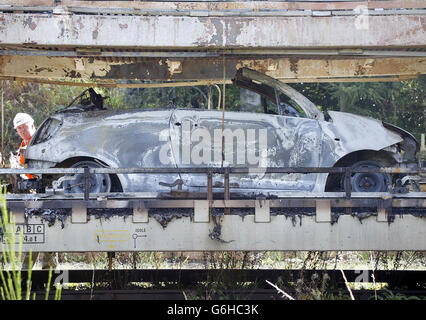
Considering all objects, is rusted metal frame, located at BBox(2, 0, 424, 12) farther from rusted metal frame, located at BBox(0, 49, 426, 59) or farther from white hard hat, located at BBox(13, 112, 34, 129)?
white hard hat, located at BBox(13, 112, 34, 129)

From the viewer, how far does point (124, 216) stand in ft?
17.1

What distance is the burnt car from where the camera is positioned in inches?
249

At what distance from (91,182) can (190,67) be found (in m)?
1.77

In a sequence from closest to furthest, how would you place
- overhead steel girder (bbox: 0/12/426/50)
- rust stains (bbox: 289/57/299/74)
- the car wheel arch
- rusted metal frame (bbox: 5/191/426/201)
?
1. rusted metal frame (bbox: 5/191/426/201)
2. overhead steel girder (bbox: 0/12/426/50)
3. the car wheel arch
4. rust stains (bbox: 289/57/299/74)

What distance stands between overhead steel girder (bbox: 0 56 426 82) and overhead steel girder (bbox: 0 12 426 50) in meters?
0.56

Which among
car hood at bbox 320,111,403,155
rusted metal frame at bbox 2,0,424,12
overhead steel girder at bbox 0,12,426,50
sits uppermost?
rusted metal frame at bbox 2,0,424,12

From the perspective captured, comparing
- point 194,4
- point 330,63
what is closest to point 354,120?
point 330,63

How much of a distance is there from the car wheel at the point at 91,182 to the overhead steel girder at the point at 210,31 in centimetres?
134

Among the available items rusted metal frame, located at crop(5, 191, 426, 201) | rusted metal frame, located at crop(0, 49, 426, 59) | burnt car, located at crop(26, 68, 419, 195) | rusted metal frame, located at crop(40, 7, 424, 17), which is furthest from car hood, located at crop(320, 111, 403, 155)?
rusted metal frame, located at crop(40, 7, 424, 17)

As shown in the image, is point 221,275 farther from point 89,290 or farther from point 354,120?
point 354,120

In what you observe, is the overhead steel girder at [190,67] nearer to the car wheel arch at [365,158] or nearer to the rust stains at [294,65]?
the rust stains at [294,65]

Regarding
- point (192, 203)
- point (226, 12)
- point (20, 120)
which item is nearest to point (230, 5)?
point (226, 12)

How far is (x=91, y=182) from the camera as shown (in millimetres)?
6418

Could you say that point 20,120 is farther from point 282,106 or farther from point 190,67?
point 282,106
